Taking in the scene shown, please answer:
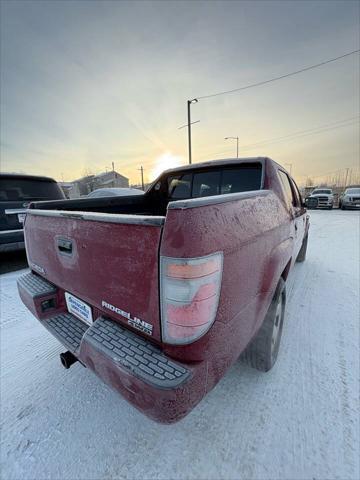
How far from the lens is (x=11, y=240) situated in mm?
4246

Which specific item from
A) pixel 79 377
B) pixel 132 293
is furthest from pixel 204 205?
pixel 79 377

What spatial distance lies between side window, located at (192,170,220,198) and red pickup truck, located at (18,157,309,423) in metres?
1.06

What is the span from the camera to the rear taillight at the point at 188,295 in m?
0.99

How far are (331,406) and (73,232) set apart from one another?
86.1 inches

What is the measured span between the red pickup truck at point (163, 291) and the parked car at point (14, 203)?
9.89 ft

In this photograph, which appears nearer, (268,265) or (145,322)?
(145,322)

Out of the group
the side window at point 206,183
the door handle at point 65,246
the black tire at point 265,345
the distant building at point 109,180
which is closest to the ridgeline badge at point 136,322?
the door handle at point 65,246

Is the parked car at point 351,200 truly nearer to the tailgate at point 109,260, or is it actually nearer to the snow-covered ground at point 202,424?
the snow-covered ground at point 202,424

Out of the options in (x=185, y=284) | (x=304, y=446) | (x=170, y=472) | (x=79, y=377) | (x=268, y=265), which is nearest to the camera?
(x=185, y=284)

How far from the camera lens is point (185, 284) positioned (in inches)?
39.2

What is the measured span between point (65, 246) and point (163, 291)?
91 centimetres

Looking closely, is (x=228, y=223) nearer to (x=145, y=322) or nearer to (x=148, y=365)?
(x=145, y=322)

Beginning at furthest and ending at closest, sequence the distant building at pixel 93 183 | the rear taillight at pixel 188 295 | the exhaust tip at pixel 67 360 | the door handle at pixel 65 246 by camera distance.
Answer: the distant building at pixel 93 183, the exhaust tip at pixel 67 360, the door handle at pixel 65 246, the rear taillight at pixel 188 295

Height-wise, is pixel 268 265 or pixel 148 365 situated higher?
pixel 268 265
